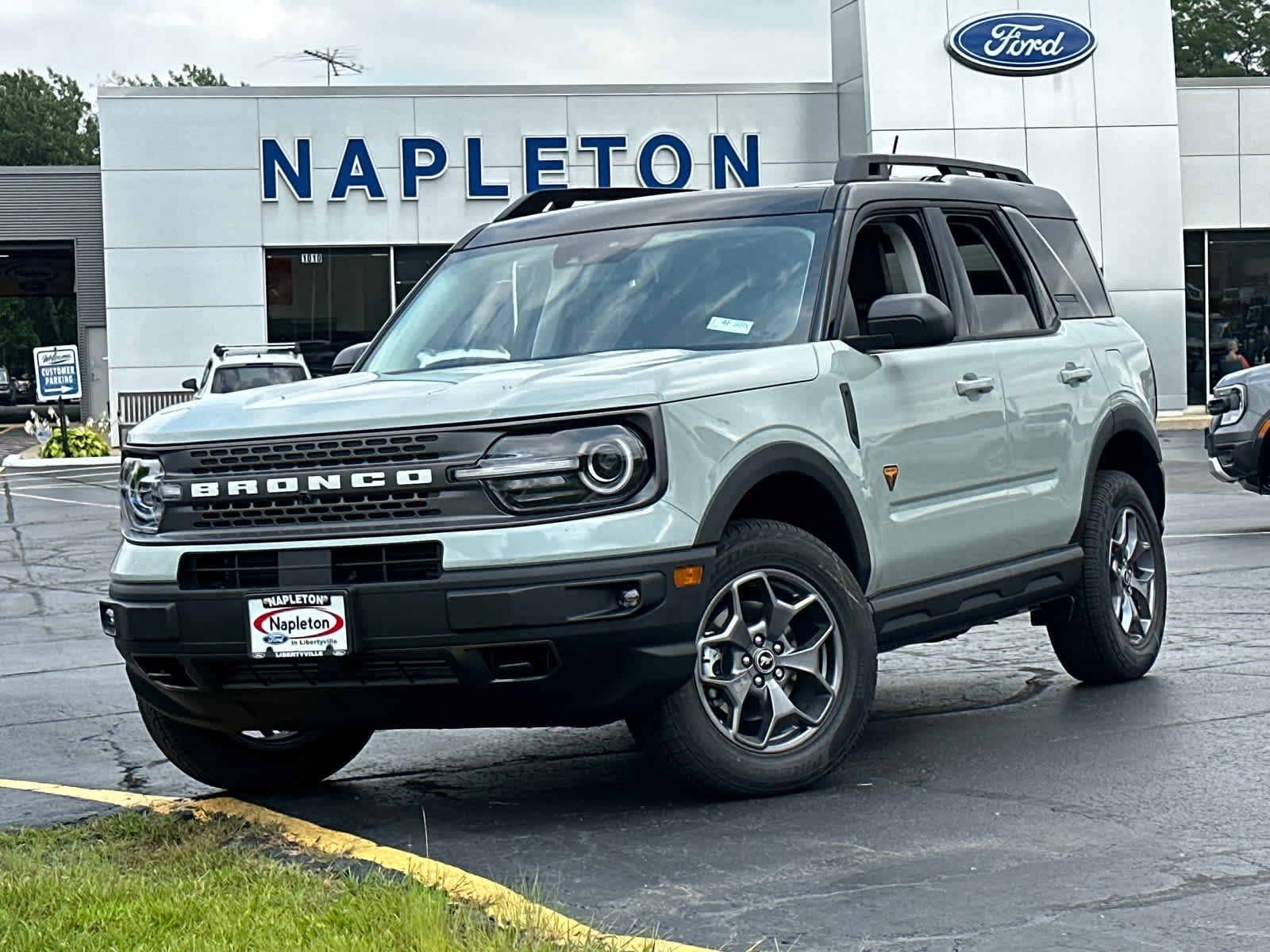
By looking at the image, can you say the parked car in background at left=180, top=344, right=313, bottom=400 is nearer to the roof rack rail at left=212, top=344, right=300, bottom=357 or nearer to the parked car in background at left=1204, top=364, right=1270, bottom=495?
the roof rack rail at left=212, top=344, right=300, bottom=357

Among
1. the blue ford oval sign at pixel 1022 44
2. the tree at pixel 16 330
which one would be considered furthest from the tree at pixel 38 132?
the blue ford oval sign at pixel 1022 44

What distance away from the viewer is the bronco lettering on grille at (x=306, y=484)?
5.31 meters

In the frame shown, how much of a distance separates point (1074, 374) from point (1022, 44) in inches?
1124

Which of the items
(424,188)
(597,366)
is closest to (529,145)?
(424,188)

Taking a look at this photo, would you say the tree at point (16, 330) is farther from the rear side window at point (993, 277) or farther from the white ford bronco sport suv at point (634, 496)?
the white ford bronco sport suv at point (634, 496)

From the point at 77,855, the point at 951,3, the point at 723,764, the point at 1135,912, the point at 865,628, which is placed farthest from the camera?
the point at 951,3

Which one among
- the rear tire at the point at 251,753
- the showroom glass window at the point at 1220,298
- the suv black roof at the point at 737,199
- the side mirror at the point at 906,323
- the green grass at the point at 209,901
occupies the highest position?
the showroom glass window at the point at 1220,298

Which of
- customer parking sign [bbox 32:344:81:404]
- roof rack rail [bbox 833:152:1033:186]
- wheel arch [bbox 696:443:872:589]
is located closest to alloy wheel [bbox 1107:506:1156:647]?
roof rack rail [bbox 833:152:1033:186]

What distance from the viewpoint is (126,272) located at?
35250 millimetres

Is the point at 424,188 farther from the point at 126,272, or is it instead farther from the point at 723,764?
the point at 723,764

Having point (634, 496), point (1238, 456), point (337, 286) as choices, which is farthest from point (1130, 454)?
point (337, 286)

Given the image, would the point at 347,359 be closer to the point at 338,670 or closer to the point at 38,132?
the point at 338,670

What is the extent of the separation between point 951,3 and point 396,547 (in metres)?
31.2

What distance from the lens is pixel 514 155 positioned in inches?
1405
